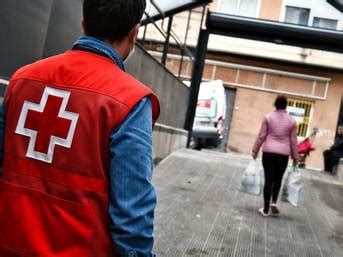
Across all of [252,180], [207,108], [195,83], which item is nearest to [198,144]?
[207,108]

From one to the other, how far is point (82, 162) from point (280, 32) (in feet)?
41.8

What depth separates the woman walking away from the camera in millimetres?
7168

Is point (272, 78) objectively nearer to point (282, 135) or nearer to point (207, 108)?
point (207, 108)

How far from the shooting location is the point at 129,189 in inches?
60.4

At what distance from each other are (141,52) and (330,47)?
22.2ft

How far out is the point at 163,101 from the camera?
11.0 meters

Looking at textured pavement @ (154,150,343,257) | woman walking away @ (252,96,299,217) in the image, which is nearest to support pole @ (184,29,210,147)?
textured pavement @ (154,150,343,257)

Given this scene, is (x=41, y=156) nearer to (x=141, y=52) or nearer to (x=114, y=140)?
(x=114, y=140)

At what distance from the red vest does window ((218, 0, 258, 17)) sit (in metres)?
23.1

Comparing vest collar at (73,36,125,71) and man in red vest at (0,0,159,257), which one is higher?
vest collar at (73,36,125,71)

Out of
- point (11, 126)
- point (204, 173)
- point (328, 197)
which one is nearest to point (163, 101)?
point (204, 173)

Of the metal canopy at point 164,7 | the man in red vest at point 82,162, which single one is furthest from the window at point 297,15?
the man in red vest at point 82,162

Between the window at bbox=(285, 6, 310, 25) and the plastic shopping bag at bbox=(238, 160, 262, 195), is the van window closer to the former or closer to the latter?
the window at bbox=(285, 6, 310, 25)

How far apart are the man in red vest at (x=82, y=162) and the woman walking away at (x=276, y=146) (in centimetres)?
570
